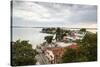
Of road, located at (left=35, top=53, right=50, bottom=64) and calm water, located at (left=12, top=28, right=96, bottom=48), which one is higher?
calm water, located at (left=12, top=28, right=96, bottom=48)

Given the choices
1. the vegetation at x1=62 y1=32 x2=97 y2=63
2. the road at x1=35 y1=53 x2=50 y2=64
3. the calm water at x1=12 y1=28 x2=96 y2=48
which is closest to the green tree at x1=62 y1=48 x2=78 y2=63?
the vegetation at x1=62 y1=32 x2=97 y2=63

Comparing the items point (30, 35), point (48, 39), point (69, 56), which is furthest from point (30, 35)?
point (69, 56)

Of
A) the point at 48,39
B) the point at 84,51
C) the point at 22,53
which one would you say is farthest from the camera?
the point at 84,51

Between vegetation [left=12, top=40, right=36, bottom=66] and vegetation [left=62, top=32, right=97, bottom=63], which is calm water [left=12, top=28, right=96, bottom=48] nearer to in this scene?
vegetation [left=12, top=40, right=36, bottom=66]

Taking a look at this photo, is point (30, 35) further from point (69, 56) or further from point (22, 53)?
point (69, 56)

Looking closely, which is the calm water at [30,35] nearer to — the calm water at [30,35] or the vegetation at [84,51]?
the calm water at [30,35]
